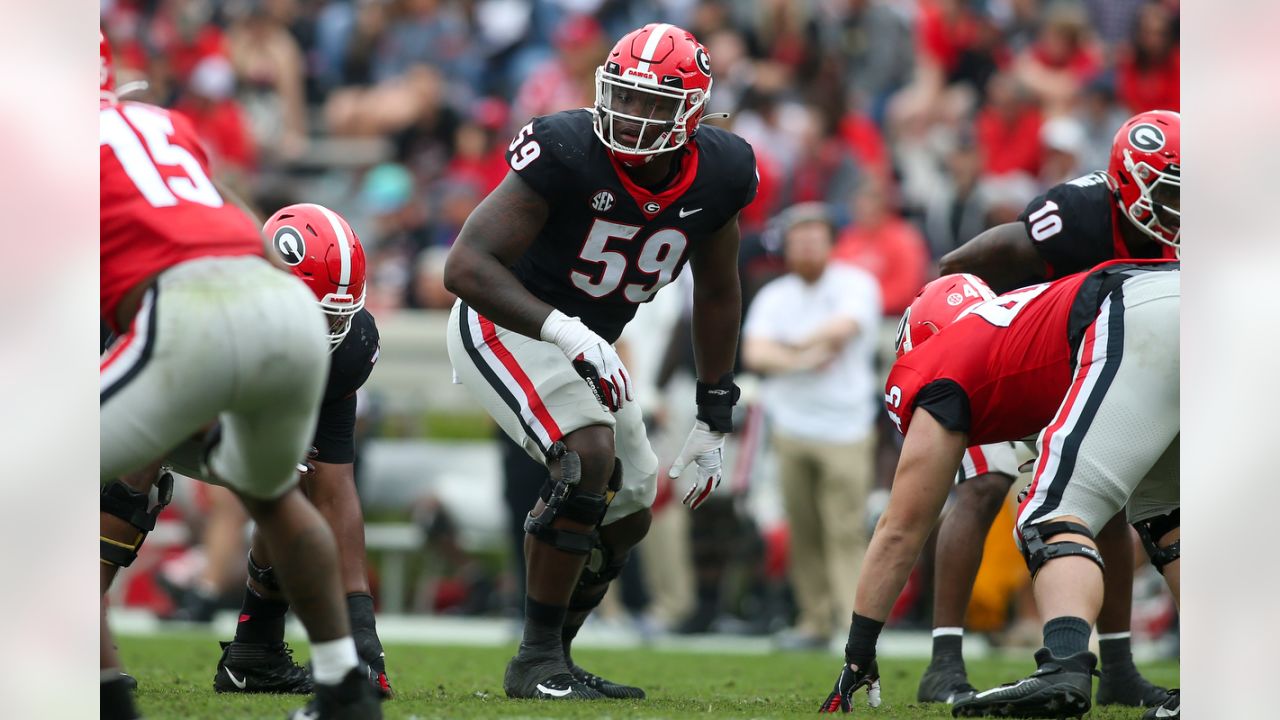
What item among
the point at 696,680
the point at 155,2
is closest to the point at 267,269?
the point at 696,680

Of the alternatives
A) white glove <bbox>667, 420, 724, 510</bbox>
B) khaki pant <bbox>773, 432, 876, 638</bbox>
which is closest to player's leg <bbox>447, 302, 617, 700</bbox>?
white glove <bbox>667, 420, 724, 510</bbox>

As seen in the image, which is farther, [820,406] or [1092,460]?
[820,406]

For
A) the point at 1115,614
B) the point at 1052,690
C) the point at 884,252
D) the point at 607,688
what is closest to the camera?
the point at 1052,690

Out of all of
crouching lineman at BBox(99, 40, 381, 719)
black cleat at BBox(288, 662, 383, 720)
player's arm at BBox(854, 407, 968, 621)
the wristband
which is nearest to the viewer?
crouching lineman at BBox(99, 40, 381, 719)

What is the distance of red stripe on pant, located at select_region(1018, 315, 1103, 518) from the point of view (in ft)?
12.8

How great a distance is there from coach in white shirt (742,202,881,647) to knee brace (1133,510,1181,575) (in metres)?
3.91

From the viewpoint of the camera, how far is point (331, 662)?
3.31 m

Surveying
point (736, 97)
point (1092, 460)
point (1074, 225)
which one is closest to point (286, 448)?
point (1092, 460)

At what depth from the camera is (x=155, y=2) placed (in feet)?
48.2

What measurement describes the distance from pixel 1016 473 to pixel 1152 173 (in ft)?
3.93

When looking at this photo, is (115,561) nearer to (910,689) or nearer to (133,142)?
(133,142)

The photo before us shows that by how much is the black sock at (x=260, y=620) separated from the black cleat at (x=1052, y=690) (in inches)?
85.9

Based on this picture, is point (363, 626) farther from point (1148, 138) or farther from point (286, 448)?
point (1148, 138)

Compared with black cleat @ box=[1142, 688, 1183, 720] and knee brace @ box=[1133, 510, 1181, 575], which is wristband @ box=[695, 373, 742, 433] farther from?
black cleat @ box=[1142, 688, 1183, 720]
